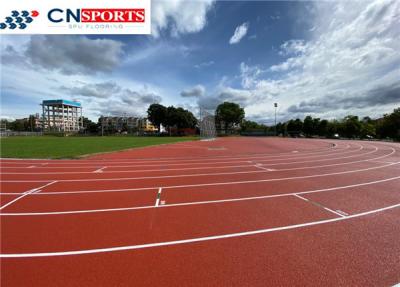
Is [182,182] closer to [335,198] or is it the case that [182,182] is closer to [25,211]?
[25,211]

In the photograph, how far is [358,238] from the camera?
378 cm

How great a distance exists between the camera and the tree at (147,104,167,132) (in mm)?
79688

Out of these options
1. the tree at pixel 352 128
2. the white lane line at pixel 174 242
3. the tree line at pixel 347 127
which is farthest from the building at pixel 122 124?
the white lane line at pixel 174 242

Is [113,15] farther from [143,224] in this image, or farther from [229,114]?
[229,114]

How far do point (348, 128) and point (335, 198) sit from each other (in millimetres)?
68403

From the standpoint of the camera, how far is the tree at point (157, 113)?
7969 cm

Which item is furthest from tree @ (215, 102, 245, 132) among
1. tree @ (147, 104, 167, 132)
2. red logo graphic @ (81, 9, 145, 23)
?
red logo graphic @ (81, 9, 145, 23)

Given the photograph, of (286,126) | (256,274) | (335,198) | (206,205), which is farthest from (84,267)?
(286,126)

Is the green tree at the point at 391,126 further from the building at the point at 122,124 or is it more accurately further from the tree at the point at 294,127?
the building at the point at 122,124

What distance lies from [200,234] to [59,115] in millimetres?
121265

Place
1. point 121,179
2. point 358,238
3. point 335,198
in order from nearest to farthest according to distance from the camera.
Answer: point 358,238 → point 335,198 → point 121,179

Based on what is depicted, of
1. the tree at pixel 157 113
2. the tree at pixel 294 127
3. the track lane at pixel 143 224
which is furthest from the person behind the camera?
the tree at pixel 157 113

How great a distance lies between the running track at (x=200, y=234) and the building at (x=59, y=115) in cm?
11268

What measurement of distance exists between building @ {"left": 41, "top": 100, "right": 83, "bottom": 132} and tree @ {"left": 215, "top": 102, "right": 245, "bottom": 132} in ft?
257
